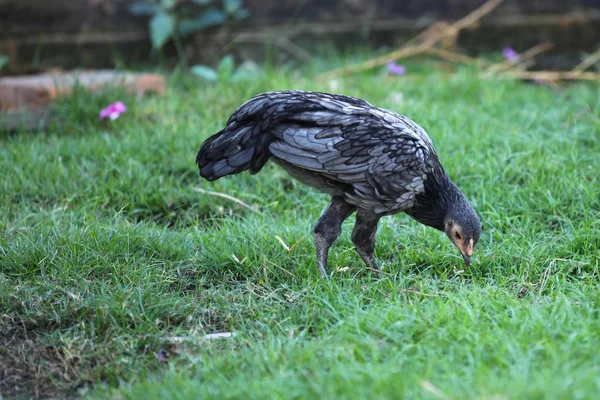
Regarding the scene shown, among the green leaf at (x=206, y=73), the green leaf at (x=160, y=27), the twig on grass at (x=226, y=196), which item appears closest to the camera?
the twig on grass at (x=226, y=196)

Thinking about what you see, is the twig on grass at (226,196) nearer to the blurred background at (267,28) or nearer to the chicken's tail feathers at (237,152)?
the chicken's tail feathers at (237,152)

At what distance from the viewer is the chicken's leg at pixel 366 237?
409 centimetres

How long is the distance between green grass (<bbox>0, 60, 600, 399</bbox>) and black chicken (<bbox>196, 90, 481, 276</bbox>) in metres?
0.44

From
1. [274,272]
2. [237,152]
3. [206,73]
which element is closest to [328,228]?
[274,272]

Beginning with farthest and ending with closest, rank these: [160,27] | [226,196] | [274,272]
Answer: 1. [160,27]
2. [226,196]
3. [274,272]

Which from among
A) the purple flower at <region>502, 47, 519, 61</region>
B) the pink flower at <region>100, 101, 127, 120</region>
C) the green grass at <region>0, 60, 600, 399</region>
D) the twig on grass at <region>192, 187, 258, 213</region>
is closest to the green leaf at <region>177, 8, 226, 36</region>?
the green grass at <region>0, 60, 600, 399</region>

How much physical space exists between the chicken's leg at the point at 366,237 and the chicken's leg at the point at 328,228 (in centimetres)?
9

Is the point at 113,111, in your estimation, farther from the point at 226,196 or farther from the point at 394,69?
the point at 394,69

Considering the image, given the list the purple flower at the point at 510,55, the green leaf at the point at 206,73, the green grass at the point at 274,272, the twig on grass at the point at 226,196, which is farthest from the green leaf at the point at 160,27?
the purple flower at the point at 510,55

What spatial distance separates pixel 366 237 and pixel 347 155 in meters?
0.53

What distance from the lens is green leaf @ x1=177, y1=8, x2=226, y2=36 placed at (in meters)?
7.62

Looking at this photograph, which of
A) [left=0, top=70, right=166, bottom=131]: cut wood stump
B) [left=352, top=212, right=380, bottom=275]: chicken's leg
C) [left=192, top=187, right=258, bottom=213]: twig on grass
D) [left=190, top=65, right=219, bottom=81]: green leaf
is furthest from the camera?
[left=190, top=65, right=219, bottom=81]: green leaf

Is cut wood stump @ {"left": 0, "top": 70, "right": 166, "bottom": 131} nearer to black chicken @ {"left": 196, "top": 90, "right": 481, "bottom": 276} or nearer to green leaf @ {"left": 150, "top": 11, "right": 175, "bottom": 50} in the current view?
green leaf @ {"left": 150, "top": 11, "right": 175, "bottom": 50}

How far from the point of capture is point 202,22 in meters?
7.63
